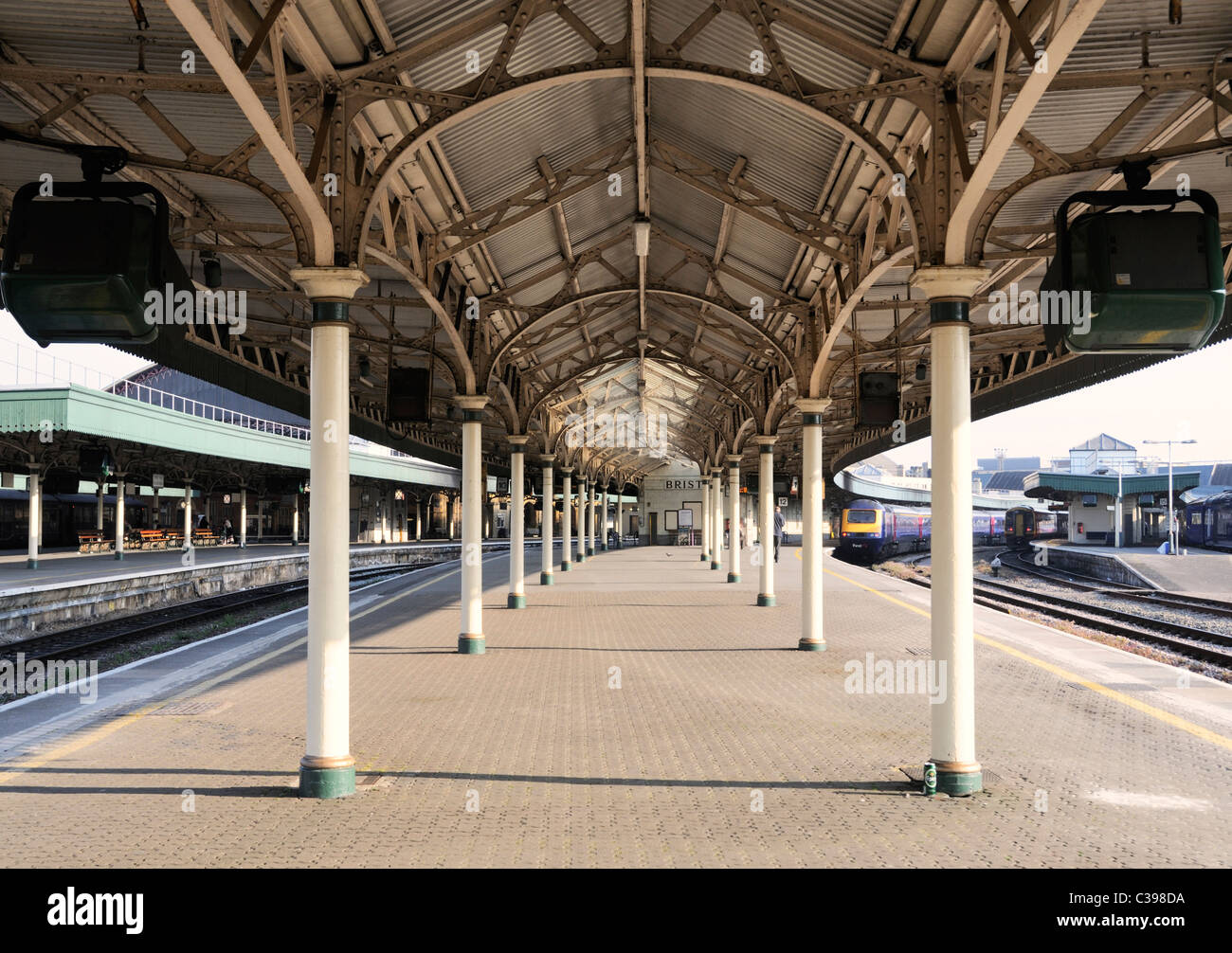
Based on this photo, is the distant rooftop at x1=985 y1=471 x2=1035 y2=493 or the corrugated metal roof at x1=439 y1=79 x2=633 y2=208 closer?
the corrugated metal roof at x1=439 y1=79 x2=633 y2=208

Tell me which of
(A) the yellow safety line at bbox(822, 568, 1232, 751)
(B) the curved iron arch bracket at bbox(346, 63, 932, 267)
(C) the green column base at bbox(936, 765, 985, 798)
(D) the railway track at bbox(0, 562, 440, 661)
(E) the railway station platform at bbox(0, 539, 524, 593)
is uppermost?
(B) the curved iron arch bracket at bbox(346, 63, 932, 267)

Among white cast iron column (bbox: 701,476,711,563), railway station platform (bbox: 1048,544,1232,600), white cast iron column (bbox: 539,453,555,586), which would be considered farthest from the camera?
white cast iron column (bbox: 701,476,711,563)

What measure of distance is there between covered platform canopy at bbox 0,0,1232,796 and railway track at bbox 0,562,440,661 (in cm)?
666

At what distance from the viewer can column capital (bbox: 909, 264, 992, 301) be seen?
736cm

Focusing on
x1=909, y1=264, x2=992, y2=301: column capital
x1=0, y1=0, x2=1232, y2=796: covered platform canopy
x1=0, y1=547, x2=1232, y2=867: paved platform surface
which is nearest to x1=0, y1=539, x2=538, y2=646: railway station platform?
x1=0, y1=547, x2=1232, y2=867: paved platform surface

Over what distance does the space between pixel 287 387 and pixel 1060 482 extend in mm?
50524

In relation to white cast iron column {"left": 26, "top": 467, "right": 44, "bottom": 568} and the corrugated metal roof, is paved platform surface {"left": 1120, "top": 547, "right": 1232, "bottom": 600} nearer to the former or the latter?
the corrugated metal roof

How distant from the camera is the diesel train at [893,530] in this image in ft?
165

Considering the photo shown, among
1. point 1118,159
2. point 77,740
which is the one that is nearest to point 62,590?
point 77,740

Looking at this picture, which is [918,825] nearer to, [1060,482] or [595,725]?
[595,725]

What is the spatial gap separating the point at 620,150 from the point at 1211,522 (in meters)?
52.8

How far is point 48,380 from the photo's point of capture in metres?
26.4

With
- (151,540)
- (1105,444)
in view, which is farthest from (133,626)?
(1105,444)
